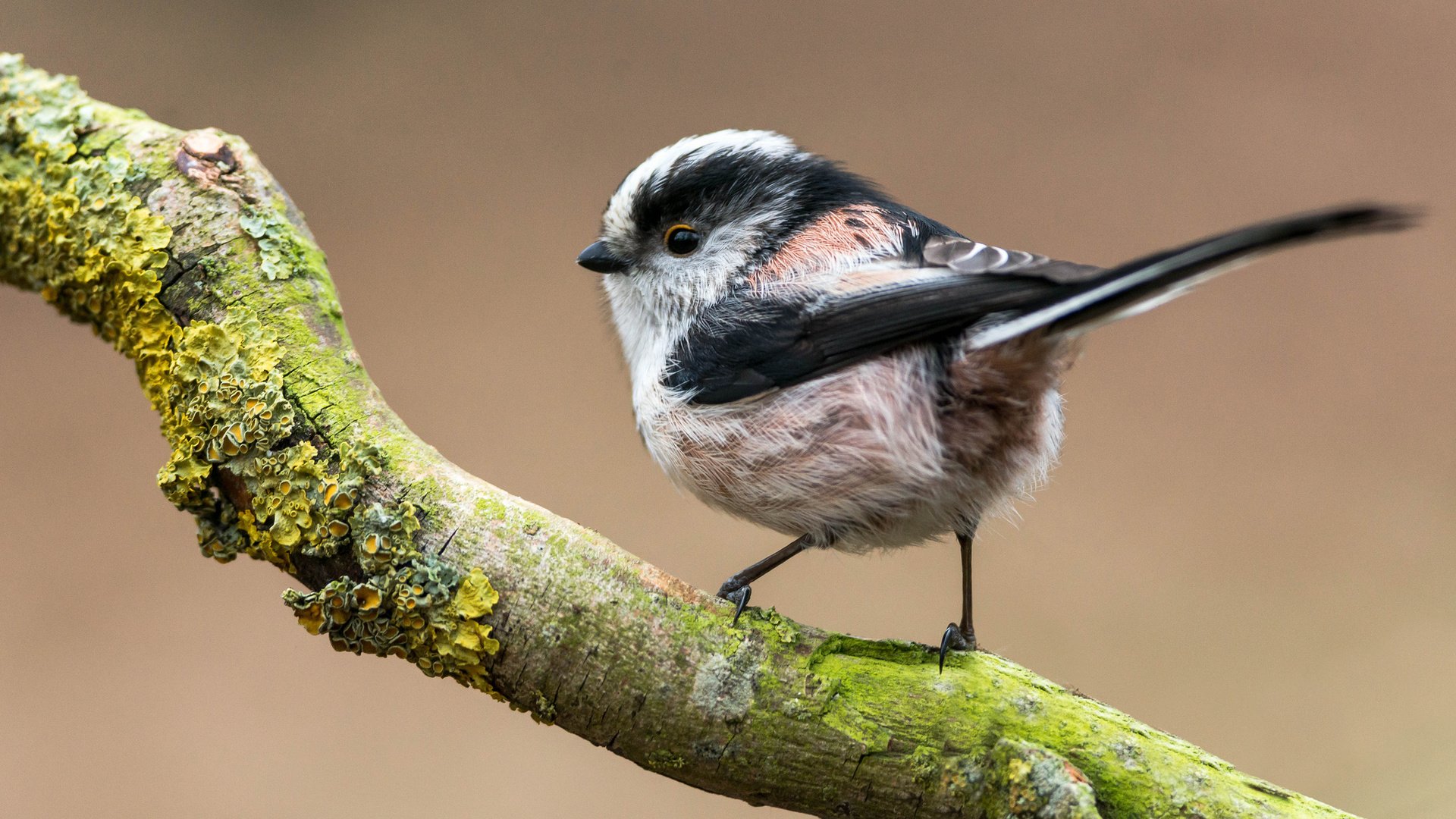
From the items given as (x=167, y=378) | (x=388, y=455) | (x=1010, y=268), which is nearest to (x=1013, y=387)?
(x=1010, y=268)

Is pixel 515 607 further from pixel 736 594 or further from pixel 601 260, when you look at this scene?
pixel 601 260

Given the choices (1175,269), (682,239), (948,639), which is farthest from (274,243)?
(1175,269)

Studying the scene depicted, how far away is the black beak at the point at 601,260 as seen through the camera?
5.24 ft

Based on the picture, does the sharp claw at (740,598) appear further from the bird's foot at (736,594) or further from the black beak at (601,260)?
the black beak at (601,260)

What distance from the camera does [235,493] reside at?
1.25m

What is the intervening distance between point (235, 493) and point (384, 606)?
25 centimetres

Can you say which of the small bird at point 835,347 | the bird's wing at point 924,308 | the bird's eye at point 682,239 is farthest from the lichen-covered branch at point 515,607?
the bird's eye at point 682,239

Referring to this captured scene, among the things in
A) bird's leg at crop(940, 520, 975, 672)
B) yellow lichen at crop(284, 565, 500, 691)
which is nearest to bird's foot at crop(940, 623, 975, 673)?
bird's leg at crop(940, 520, 975, 672)

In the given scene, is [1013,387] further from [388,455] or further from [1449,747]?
[1449,747]

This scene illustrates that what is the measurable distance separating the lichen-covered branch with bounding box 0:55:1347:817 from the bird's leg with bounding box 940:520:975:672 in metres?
0.04

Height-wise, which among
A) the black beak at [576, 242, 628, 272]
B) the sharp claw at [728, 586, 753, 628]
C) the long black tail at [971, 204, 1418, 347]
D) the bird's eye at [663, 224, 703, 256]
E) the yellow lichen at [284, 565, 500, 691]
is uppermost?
the bird's eye at [663, 224, 703, 256]

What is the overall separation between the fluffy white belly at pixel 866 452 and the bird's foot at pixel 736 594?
93 mm

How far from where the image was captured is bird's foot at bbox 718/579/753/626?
1.19m

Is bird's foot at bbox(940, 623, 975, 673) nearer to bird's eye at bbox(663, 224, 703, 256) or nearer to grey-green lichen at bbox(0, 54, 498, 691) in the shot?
grey-green lichen at bbox(0, 54, 498, 691)
